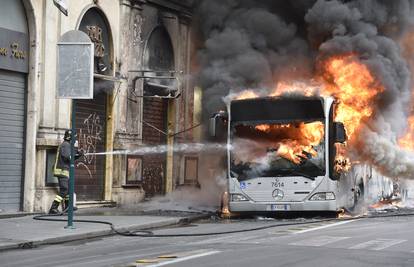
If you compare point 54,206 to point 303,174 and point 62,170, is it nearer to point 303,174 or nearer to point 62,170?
point 62,170

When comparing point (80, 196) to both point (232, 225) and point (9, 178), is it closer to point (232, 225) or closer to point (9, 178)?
point (9, 178)

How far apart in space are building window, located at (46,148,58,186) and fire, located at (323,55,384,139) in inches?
261

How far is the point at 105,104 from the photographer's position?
1878cm

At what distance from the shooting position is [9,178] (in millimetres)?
15594

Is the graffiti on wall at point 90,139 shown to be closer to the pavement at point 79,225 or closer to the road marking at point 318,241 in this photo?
the pavement at point 79,225

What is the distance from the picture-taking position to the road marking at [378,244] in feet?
33.0

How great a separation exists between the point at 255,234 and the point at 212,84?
8.14m

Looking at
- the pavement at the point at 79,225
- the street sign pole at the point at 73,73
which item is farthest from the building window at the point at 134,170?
the street sign pole at the point at 73,73

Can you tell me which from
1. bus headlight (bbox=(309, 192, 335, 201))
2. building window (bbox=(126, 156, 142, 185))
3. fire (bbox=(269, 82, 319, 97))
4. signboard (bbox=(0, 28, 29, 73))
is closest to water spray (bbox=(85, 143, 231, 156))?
building window (bbox=(126, 156, 142, 185))

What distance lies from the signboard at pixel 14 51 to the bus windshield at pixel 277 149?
16.1 ft

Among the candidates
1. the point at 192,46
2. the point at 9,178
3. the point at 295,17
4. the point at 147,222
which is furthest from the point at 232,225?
the point at 192,46

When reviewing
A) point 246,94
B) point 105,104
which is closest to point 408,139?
point 246,94

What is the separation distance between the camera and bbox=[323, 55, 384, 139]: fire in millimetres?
16781

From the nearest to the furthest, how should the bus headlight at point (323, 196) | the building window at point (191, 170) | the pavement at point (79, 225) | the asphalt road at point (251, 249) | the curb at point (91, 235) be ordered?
1. the asphalt road at point (251, 249)
2. the curb at point (91, 235)
3. the pavement at point (79, 225)
4. the bus headlight at point (323, 196)
5. the building window at point (191, 170)
